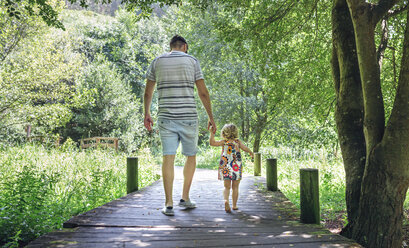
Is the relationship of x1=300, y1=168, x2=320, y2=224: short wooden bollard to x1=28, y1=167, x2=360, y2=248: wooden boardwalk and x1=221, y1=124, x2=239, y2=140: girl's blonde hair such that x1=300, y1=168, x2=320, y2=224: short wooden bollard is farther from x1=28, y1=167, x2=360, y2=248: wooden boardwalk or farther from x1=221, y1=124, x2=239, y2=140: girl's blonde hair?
x1=221, y1=124, x2=239, y2=140: girl's blonde hair

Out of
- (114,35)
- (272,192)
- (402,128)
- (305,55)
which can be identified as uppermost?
(114,35)

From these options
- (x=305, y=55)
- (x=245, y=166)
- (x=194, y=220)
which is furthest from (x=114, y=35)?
(x=194, y=220)

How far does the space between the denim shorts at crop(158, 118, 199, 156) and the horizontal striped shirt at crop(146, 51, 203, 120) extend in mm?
66

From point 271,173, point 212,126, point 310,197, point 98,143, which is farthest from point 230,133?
point 98,143

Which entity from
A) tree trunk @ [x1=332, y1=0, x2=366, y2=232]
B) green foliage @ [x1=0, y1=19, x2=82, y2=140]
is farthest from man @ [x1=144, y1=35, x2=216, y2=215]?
green foliage @ [x1=0, y1=19, x2=82, y2=140]

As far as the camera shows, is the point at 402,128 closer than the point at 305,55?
Yes

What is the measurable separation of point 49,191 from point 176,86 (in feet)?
9.79

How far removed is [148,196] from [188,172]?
1604mm

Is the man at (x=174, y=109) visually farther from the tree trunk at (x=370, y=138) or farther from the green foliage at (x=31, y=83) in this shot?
the green foliage at (x=31, y=83)

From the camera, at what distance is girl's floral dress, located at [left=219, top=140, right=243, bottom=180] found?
4.61 metres

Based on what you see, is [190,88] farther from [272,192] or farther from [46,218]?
[272,192]

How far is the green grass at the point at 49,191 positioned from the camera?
3643mm

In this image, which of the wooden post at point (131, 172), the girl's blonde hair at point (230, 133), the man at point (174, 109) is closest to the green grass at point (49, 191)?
the wooden post at point (131, 172)

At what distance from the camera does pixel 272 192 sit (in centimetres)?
636
